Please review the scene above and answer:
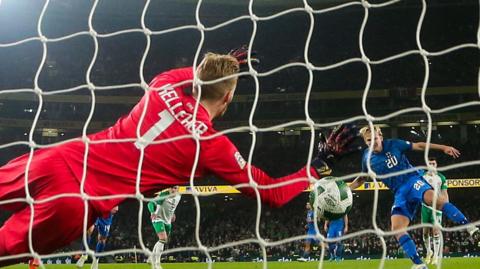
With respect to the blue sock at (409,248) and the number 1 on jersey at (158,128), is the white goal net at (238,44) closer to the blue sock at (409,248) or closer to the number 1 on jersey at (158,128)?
the blue sock at (409,248)

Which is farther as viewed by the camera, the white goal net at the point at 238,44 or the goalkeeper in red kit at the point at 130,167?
the white goal net at the point at 238,44

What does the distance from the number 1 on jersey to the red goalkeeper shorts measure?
38 cm

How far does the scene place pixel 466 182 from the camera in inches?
822

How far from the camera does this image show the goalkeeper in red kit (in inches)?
106

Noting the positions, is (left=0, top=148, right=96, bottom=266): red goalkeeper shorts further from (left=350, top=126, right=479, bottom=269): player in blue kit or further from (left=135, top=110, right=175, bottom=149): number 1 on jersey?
(left=350, top=126, right=479, bottom=269): player in blue kit

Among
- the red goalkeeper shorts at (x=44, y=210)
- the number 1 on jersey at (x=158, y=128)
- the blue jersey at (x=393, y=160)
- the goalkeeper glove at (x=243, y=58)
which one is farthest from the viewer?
the blue jersey at (x=393, y=160)

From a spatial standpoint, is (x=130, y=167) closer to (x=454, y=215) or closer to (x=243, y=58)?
(x=243, y=58)

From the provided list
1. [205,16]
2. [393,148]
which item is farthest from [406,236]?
[205,16]

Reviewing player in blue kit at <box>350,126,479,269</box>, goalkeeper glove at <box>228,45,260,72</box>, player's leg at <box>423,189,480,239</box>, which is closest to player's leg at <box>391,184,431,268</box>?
player in blue kit at <box>350,126,479,269</box>

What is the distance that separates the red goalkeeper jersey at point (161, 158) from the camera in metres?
2.77

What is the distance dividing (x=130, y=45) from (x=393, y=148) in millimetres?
17190

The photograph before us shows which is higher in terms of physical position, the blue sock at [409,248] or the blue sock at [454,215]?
the blue sock at [454,215]

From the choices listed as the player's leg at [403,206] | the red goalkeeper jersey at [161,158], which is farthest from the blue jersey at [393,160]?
the red goalkeeper jersey at [161,158]

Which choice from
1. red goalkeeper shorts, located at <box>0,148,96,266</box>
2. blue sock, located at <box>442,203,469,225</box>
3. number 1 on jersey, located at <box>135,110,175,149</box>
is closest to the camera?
red goalkeeper shorts, located at <box>0,148,96,266</box>
